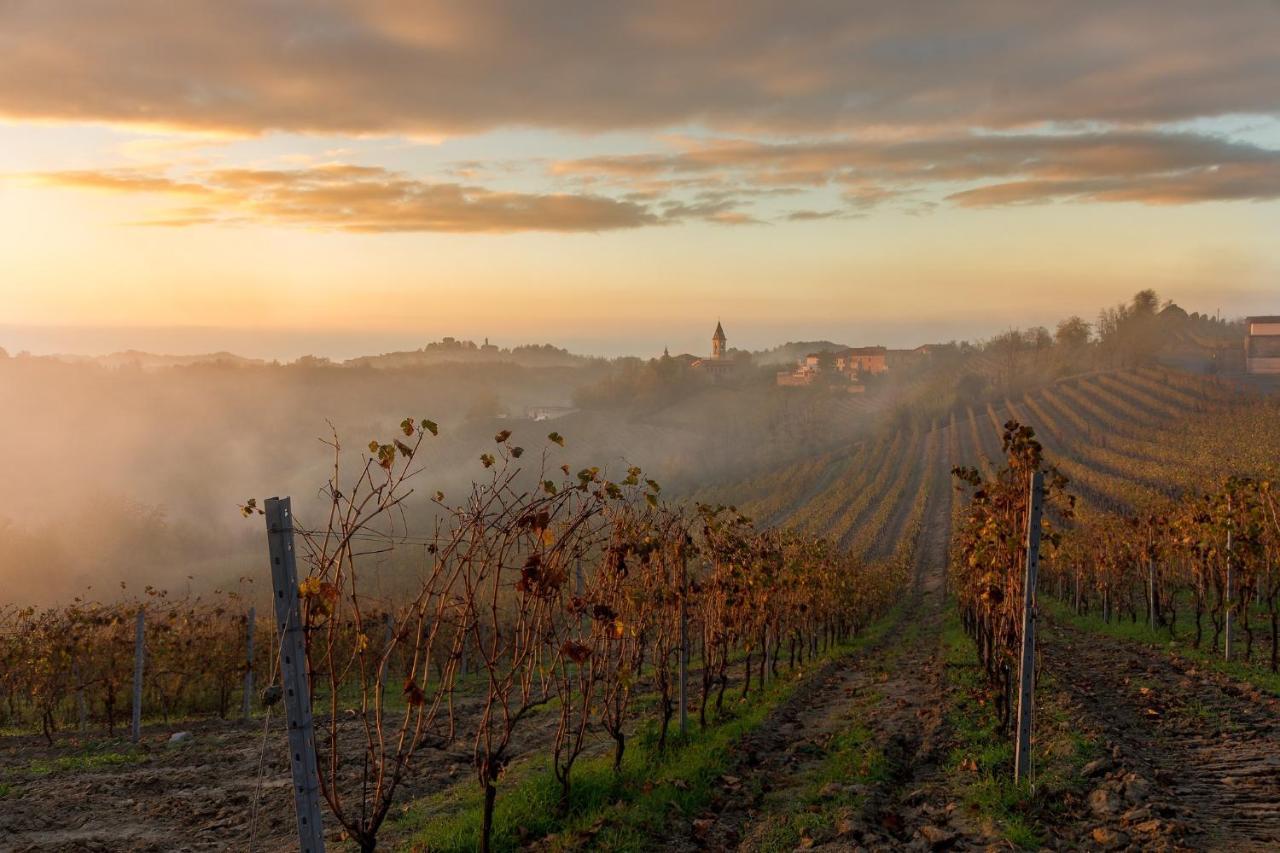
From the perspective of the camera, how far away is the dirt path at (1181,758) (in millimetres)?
7684

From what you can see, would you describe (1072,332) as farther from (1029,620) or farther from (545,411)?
(1029,620)

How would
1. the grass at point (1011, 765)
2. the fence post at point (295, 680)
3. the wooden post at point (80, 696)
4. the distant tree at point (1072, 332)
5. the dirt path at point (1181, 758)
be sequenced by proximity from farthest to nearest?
the distant tree at point (1072, 332)
the wooden post at point (80, 696)
the grass at point (1011, 765)
the dirt path at point (1181, 758)
the fence post at point (295, 680)

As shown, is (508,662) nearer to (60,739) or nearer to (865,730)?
(60,739)

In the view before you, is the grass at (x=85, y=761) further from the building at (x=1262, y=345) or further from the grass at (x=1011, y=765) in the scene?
the building at (x=1262, y=345)

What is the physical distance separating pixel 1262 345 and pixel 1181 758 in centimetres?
12068

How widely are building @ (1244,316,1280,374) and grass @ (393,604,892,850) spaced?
4411 inches

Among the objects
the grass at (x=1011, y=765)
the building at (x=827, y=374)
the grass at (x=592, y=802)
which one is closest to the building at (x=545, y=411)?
the building at (x=827, y=374)

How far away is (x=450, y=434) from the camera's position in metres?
129

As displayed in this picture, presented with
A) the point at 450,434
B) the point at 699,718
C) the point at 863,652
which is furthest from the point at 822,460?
the point at 699,718

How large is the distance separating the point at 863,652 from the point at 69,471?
84.7m

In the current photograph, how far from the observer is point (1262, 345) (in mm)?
106438

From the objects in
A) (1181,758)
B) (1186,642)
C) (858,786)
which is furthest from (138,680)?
(1186,642)

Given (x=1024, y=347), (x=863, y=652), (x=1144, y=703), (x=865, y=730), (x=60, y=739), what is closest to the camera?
(x=865, y=730)

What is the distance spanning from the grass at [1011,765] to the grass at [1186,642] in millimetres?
4219
